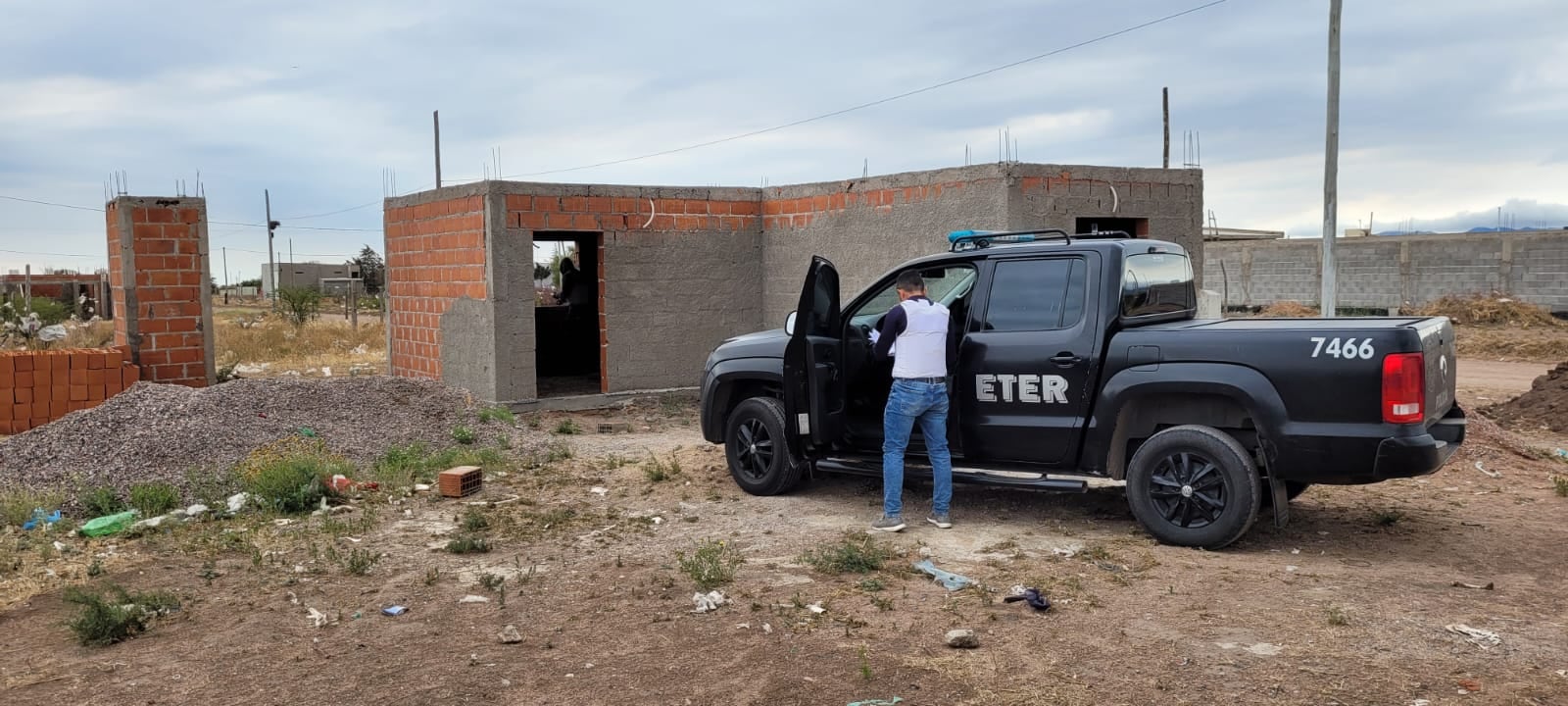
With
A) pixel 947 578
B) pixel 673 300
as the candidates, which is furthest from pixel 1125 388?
pixel 673 300

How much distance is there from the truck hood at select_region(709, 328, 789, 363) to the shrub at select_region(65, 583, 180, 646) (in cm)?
409

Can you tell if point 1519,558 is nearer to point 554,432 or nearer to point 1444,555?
point 1444,555

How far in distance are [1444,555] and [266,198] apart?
5475 cm

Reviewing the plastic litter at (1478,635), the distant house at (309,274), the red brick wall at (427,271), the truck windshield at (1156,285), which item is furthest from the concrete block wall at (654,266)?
the distant house at (309,274)

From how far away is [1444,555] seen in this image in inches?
262

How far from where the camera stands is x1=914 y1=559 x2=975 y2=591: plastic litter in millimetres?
6082

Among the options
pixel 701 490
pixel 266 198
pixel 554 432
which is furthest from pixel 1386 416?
pixel 266 198

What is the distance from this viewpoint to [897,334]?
287 inches

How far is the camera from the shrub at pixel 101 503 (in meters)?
8.38

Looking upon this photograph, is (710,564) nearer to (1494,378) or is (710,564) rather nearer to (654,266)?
(654,266)

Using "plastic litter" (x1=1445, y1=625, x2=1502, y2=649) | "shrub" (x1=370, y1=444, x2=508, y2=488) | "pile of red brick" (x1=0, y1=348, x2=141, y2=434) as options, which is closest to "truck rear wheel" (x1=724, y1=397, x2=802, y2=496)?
"shrub" (x1=370, y1=444, x2=508, y2=488)

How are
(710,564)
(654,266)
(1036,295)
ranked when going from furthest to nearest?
(654,266) → (1036,295) → (710,564)

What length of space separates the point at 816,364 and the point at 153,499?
4.88 meters

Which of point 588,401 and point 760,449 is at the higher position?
→ point 760,449
